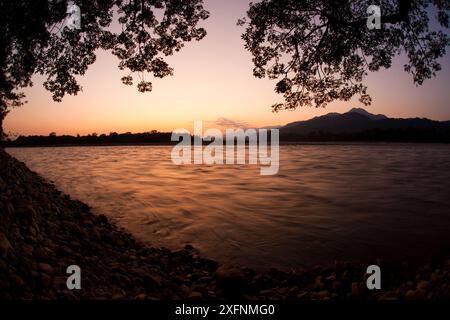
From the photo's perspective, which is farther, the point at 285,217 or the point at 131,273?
the point at 285,217

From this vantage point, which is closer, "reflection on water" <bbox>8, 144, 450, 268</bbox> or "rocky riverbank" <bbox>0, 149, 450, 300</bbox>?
"rocky riverbank" <bbox>0, 149, 450, 300</bbox>

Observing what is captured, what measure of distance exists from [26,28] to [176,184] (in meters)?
11.7

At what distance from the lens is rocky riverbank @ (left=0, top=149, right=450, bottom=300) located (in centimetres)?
402

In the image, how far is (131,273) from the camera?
5.29m

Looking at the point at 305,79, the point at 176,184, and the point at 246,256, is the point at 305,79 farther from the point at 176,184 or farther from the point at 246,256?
the point at 176,184

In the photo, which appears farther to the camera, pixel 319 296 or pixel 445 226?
pixel 445 226

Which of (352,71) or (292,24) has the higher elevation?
(292,24)

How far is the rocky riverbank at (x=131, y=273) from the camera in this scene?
4.02 meters

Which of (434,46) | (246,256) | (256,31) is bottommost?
(246,256)

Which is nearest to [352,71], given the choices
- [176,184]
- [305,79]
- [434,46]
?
[305,79]

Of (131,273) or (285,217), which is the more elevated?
(131,273)

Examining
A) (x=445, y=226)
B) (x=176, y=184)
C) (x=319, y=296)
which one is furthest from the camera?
(x=176, y=184)

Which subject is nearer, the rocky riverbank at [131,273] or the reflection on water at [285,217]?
the rocky riverbank at [131,273]
